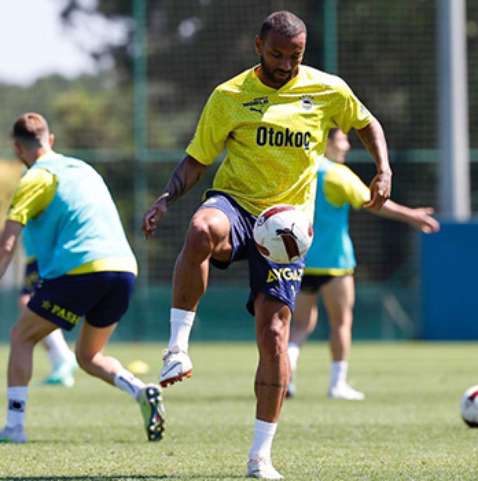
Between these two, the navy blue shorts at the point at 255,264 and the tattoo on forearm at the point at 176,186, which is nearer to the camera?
the navy blue shorts at the point at 255,264

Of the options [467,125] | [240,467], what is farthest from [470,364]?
[240,467]

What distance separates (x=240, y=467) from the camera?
23.4ft

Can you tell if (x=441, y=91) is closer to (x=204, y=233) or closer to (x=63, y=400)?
(x=63, y=400)

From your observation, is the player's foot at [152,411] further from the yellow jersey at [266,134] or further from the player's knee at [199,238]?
the player's knee at [199,238]

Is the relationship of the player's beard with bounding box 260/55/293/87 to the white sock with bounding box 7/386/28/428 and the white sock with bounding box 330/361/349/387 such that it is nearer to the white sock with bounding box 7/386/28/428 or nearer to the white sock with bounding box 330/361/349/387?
the white sock with bounding box 7/386/28/428

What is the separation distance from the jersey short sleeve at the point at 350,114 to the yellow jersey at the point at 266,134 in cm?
2

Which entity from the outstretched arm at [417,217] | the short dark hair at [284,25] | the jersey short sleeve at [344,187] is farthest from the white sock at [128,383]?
the jersey short sleeve at [344,187]

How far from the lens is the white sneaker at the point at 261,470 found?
6.62m

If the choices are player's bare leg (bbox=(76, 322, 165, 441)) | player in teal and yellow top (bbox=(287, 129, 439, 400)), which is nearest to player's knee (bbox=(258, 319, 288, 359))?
player's bare leg (bbox=(76, 322, 165, 441))

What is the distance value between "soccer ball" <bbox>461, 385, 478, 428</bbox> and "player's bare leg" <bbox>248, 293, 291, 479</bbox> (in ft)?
8.69

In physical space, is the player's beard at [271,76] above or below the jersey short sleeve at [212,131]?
above

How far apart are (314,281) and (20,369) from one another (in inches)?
154

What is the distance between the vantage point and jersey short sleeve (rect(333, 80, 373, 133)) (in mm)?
7016

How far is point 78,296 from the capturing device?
8.56 meters
